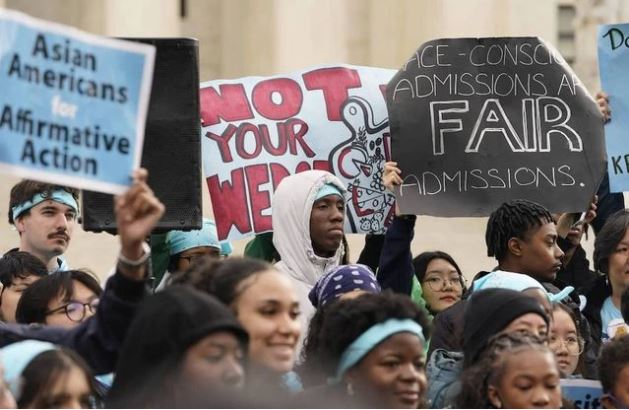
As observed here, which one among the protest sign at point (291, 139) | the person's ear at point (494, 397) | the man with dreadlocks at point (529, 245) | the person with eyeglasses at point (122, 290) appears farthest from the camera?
the protest sign at point (291, 139)

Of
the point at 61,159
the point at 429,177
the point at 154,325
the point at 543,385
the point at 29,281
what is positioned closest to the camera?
the point at 154,325

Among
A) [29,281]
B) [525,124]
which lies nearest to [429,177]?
[525,124]

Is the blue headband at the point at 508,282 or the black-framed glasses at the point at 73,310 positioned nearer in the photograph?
the black-framed glasses at the point at 73,310

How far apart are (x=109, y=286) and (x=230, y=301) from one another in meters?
0.42

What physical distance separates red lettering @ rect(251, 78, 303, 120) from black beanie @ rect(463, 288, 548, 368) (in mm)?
3447

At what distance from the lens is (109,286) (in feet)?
28.6

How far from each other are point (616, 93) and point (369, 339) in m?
→ 4.28

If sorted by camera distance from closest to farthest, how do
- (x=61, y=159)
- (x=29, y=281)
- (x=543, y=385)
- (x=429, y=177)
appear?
(x=61, y=159)
(x=543, y=385)
(x=29, y=281)
(x=429, y=177)

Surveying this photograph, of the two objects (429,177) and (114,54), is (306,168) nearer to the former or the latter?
(429,177)

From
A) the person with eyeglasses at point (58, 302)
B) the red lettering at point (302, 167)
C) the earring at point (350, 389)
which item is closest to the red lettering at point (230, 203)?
the red lettering at point (302, 167)

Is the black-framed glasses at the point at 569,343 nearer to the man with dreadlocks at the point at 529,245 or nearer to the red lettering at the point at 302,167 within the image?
the man with dreadlocks at the point at 529,245

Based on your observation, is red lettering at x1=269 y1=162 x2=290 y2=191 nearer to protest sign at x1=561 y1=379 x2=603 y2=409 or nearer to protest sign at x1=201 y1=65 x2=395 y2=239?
protest sign at x1=201 y1=65 x2=395 y2=239

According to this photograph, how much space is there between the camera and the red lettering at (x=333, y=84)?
43.4 ft

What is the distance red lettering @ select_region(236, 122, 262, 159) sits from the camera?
13.0 m
